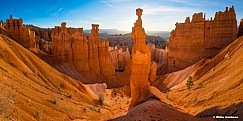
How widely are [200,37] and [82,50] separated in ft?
78.0

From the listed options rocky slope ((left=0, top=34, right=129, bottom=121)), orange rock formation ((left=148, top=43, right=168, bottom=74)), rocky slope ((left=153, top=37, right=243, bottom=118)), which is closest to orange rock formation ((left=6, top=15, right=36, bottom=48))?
rocky slope ((left=0, top=34, right=129, bottom=121))

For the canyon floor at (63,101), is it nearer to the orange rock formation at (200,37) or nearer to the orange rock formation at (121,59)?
the orange rock formation at (200,37)

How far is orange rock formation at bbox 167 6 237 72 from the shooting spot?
46.4 m

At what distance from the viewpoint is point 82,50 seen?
51.1 meters

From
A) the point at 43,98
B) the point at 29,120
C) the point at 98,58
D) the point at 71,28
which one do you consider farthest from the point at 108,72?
the point at 29,120

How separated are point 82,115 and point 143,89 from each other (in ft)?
36.9

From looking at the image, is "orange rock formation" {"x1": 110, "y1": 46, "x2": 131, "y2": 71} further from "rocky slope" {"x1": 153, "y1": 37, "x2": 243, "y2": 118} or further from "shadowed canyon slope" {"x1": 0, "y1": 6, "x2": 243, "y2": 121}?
"rocky slope" {"x1": 153, "y1": 37, "x2": 243, "y2": 118}

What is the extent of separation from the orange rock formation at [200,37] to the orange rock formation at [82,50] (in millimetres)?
15774

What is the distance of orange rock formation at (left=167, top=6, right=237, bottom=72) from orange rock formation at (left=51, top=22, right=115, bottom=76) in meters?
15.8

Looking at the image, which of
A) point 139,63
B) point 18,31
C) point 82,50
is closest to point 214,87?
point 139,63

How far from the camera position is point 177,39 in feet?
183

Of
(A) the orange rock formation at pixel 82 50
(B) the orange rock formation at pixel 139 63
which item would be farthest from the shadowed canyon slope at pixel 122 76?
(A) the orange rock formation at pixel 82 50

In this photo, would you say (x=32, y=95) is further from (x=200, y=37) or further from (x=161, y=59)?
(x=161, y=59)

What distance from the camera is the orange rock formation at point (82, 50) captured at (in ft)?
157
